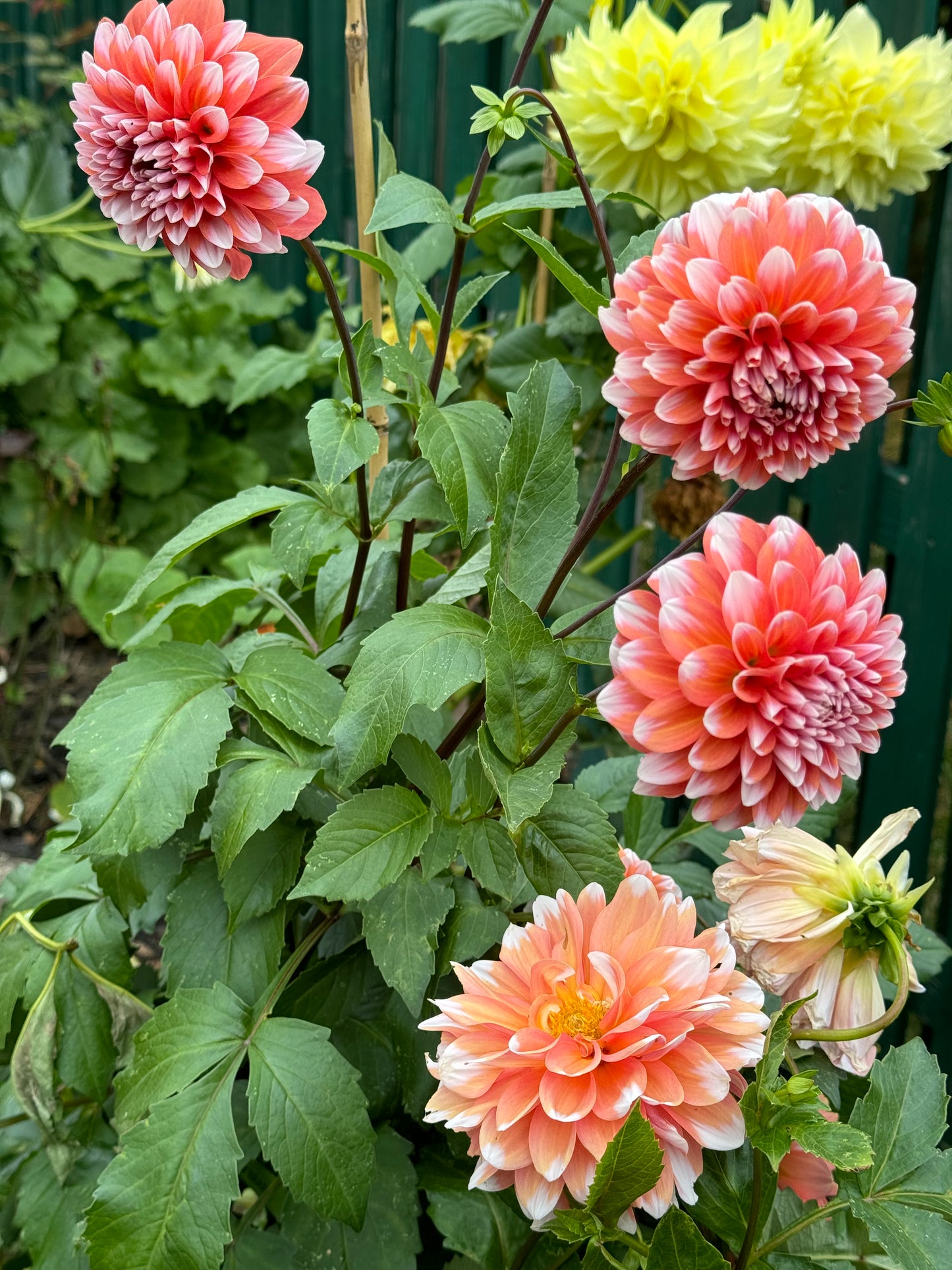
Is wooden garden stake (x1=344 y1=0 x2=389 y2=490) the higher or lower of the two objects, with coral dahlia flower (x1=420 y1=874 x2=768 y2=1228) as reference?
higher

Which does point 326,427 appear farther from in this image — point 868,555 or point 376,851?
point 868,555

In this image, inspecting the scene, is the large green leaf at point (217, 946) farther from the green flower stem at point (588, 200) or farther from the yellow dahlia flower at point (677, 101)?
the yellow dahlia flower at point (677, 101)

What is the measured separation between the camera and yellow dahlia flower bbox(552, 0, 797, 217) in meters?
1.02

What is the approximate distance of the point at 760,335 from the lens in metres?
0.53

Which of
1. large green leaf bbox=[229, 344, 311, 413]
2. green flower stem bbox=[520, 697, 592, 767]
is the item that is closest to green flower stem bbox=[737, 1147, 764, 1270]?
green flower stem bbox=[520, 697, 592, 767]

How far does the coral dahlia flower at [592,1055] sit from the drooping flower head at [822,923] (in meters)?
0.04

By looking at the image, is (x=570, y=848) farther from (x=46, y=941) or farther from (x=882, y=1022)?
(x=46, y=941)

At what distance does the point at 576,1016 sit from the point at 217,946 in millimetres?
321

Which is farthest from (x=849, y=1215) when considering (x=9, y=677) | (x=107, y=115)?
(x=9, y=677)

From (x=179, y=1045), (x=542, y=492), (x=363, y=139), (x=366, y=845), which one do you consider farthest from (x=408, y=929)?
(x=363, y=139)

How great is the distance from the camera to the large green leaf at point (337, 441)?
2.29 ft

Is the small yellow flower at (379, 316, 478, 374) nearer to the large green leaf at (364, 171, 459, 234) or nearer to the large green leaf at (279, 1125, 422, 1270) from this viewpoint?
the large green leaf at (364, 171, 459, 234)

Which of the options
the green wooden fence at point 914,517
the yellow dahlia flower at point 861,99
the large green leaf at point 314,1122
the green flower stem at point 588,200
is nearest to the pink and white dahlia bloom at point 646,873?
the large green leaf at point 314,1122

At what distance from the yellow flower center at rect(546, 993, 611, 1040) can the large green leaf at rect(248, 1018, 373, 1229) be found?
0.19 metres
